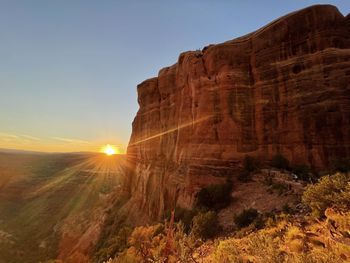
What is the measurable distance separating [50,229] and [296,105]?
4052 cm


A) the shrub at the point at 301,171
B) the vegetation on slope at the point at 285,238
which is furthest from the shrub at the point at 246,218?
the shrub at the point at 301,171

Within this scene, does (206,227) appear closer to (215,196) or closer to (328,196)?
(215,196)

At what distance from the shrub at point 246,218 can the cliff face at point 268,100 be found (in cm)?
573

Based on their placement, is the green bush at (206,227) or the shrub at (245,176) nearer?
the green bush at (206,227)

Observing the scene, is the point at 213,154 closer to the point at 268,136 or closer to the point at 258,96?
the point at 268,136

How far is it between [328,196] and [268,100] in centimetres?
1089

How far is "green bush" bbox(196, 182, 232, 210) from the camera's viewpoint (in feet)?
47.1

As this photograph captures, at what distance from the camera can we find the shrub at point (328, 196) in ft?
25.1

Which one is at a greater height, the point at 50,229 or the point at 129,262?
the point at 129,262

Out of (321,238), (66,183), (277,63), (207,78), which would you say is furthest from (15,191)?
(321,238)

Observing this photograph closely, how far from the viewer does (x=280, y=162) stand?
16.4 metres

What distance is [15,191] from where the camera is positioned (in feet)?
239

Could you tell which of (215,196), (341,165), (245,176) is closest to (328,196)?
(215,196)

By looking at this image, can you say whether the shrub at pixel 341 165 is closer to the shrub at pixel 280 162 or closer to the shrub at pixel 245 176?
the shrub at pixel 280 162
